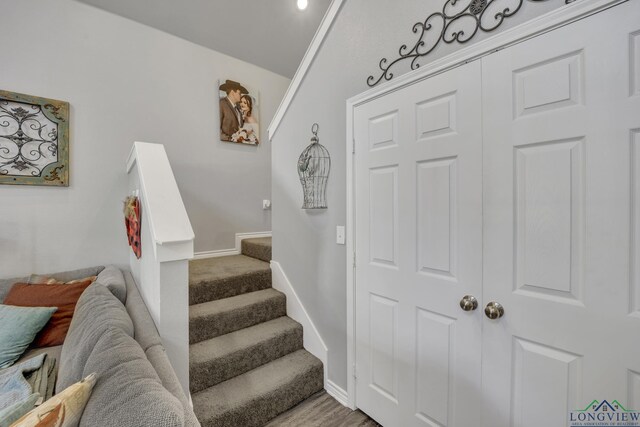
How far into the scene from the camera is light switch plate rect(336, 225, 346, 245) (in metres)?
1.73

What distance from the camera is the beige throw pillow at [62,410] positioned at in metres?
0.64

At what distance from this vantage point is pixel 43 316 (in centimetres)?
154

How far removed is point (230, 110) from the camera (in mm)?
3082

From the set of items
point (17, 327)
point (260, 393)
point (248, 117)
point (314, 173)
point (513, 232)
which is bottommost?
point (260, 393)

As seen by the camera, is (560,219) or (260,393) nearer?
(560,219)

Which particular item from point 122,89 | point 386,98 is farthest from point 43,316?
point 386,98

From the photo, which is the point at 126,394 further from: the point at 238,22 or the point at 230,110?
the point at 238,22

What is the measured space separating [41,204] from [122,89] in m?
1.21

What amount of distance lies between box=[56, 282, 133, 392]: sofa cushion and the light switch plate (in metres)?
1.18

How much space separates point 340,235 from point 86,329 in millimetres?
1352

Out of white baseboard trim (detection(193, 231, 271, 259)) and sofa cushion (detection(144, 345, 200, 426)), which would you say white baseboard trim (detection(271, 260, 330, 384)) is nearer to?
white baseboard trim (detection(193, 231, 271, 259))

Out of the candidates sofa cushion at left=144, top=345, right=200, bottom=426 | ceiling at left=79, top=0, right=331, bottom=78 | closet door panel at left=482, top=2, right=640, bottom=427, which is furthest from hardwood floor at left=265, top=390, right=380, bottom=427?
ceiling at left=79, top=0, right=331, bottom=78

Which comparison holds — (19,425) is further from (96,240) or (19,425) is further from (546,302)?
(96,240)

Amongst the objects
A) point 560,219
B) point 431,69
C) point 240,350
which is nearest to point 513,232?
point 560,219
